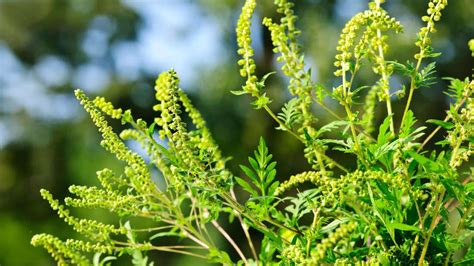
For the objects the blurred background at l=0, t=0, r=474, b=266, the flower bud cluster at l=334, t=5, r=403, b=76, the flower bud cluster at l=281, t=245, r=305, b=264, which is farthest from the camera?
the blurred background at l=0, t=0, r=474, b=266

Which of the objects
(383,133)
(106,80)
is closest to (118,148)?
(383,133)

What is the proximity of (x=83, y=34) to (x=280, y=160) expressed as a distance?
2.54 m

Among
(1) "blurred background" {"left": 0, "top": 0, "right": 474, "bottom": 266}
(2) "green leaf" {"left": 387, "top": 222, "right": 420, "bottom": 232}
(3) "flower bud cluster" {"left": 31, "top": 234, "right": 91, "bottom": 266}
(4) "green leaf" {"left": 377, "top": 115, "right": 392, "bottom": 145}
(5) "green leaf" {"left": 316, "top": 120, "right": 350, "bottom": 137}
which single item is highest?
(1) "blurred background" {"left": 0, "top": 0, "right": 474, "bottom": 266}

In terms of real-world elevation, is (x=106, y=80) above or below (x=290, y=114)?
above

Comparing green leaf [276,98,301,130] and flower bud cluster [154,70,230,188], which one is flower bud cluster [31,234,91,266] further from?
green leaf [276,98,301,130]

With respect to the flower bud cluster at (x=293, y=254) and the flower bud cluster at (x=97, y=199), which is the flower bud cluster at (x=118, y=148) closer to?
the flower bud cluster at (x=97, y=199)

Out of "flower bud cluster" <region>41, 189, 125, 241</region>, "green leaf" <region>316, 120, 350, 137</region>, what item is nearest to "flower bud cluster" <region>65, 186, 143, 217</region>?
"flower bud cluster" <region>41, 189, 125, 241</region>

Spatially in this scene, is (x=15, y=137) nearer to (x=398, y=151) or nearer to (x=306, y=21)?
(x=306, y=21)

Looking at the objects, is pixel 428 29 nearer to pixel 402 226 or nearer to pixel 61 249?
pixel 402 226

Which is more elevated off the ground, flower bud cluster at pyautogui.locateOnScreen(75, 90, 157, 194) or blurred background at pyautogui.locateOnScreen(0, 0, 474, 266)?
blurred background at pyautogui.locateOnScreen(0, 0, 474, 266)

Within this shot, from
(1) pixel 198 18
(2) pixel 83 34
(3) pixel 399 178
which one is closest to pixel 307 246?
(3) pixel 399 178

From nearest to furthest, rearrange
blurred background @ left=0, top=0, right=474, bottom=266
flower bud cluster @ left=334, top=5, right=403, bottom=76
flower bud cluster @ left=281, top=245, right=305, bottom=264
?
flower bud cluster @ left=281, top=245, right=305, bottom=264
flower bud cluster @ left=334, top=5, right=403, bottom=76
blurred background @ left=0, top=0, right=474, bottom=266

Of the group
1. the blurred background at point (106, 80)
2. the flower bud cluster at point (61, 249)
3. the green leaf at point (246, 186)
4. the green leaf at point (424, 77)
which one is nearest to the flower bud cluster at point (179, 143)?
the green leaf at point (246, 186)

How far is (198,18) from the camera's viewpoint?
7.31m
